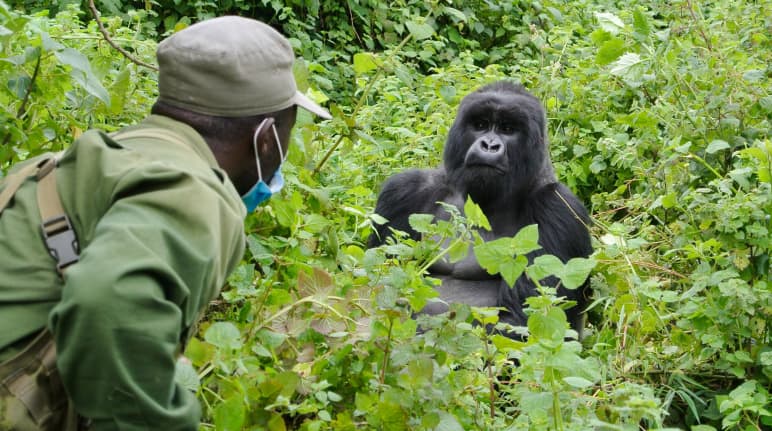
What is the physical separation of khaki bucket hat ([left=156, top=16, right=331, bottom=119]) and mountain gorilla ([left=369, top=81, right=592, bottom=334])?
2.45 m

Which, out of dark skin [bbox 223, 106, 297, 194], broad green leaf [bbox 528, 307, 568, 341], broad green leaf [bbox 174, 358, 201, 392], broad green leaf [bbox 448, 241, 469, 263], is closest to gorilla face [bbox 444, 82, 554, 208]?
broad green leaf [bbox 448, 241, 469, 263]

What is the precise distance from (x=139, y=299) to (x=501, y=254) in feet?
3.68

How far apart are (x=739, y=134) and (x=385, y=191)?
1.50m

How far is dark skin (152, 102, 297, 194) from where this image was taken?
198 cm

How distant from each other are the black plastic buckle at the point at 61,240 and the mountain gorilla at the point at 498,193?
107 inches

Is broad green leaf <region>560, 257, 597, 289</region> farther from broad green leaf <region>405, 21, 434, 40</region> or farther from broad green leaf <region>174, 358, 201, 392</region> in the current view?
broad green leaf <region>174, 358, 201, 392</region>

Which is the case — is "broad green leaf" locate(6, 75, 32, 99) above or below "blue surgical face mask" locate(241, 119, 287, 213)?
below

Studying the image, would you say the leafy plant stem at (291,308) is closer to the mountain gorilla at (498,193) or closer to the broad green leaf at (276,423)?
the broad green leaf at (276,423)

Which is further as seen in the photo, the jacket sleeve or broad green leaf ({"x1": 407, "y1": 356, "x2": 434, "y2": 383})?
broad green leaf ({"x1": 407, "y1": 356, "x2": 434, "y2": 383})

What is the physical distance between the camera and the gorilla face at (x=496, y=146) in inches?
175

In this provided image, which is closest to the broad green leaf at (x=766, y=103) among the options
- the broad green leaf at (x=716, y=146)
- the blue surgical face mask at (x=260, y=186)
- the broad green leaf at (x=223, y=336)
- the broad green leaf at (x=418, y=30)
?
the broad green leaf at (x=716, y=146)

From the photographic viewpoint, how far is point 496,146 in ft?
14.7

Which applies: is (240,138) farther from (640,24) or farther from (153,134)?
(640,24)

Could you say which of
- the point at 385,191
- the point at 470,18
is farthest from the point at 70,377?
the point at 470,18
